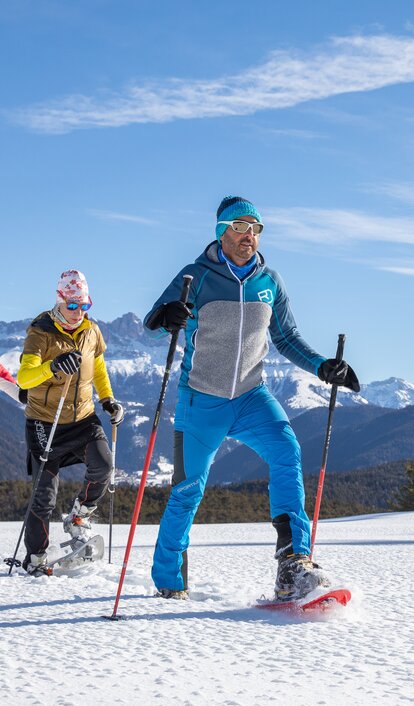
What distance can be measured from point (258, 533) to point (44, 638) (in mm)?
8642

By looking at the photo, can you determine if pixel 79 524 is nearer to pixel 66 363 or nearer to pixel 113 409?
pixel 113 409

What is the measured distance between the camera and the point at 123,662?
285cm

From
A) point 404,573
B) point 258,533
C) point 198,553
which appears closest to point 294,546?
point 404,573

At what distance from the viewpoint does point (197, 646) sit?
3.11 metres

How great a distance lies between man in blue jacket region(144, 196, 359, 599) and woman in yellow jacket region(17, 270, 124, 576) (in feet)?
4.29

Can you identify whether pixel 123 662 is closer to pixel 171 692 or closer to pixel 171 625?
pixel 171 692

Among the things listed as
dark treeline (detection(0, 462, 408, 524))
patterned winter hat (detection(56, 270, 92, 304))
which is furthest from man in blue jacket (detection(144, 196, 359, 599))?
dark treeline (detection(0, 462, 408, 524))

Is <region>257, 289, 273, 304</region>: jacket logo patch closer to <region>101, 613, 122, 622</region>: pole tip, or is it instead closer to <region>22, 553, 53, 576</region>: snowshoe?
<region>101, 613, 122, 622</region>: pole tip

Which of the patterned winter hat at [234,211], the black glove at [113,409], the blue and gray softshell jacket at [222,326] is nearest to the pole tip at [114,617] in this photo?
the blue and gray softshell jacket at [222,326]

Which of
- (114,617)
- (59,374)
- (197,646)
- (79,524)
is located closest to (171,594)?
(114,617)

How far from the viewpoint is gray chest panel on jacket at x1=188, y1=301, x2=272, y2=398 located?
432 centimetres

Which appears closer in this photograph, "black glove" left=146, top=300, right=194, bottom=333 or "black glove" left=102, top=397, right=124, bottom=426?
"black glove" left=146, top=300, right=194, bottom=333

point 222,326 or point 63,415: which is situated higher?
point 222,326

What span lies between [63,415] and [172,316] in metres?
1.90
